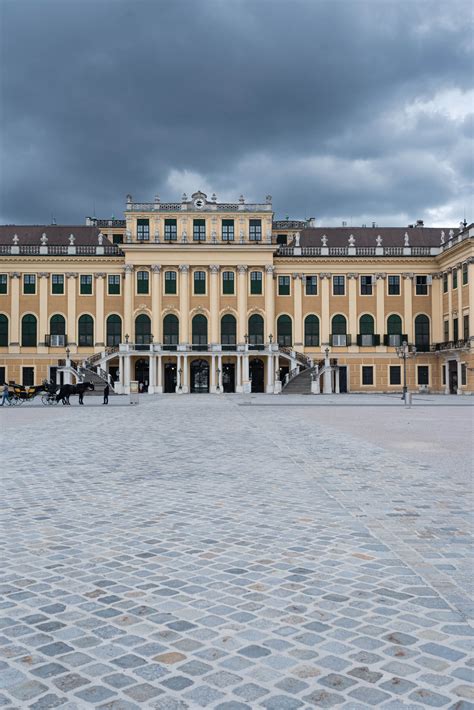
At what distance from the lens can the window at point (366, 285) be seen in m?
60.1

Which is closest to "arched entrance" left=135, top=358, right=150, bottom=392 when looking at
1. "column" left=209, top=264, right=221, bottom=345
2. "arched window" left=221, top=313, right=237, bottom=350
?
"column" left=209, top=264, right=221, bottom=345

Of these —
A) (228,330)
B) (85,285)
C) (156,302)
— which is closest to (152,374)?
(156,302)

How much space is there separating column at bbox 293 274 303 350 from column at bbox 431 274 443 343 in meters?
11.7

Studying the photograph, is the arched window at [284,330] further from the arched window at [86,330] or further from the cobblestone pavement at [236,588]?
the cobblestone pavement at [236,588]

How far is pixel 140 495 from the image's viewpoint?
27.9 feet

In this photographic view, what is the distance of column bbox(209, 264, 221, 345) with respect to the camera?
58.8 meters

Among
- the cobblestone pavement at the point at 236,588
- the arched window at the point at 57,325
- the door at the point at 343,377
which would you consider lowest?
the cobblestone pavement at the point at 236,588

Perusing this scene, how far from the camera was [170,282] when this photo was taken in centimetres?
5916

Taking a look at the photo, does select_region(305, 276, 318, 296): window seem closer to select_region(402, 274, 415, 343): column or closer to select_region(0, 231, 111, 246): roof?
select_region(402, 274, 415, 343): column

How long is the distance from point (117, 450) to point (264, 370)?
46133 millimetres

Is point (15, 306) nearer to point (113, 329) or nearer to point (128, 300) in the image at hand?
point (113, 329)

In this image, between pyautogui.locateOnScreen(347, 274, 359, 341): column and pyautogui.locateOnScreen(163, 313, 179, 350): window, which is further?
pyautogui.locateOnScreen(347, 274, 359, 341): column

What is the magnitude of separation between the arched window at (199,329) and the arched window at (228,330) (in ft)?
5.19

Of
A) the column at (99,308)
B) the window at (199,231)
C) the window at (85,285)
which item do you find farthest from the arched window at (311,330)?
the window at (85,285)
